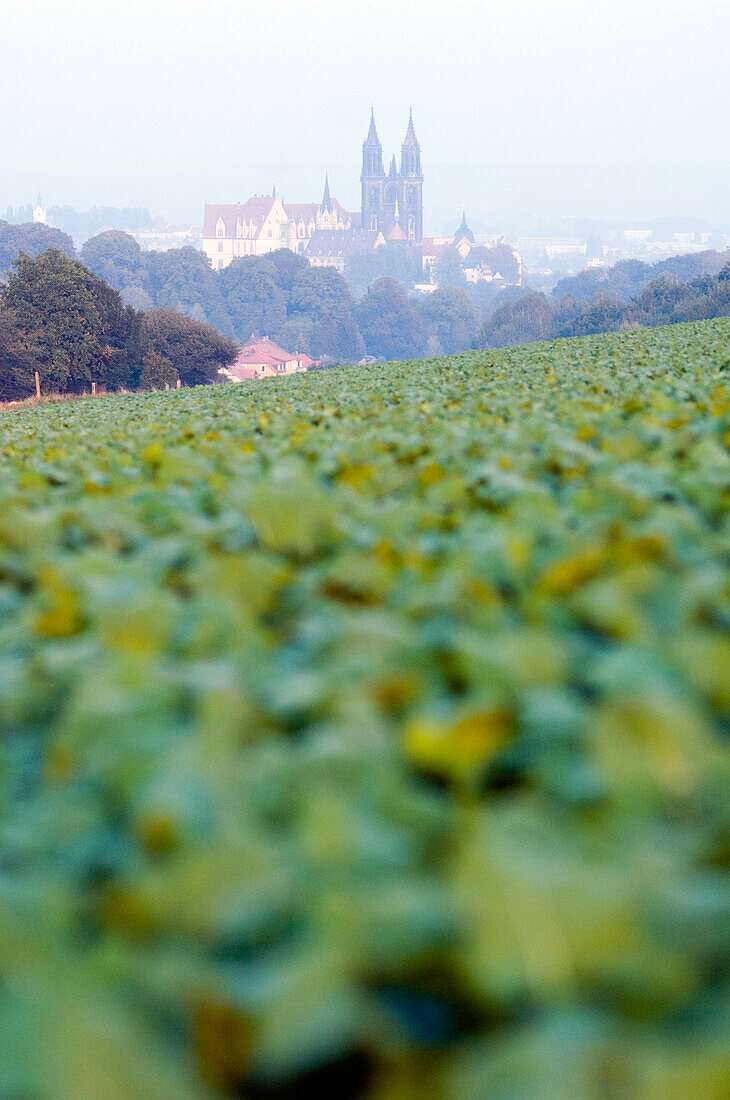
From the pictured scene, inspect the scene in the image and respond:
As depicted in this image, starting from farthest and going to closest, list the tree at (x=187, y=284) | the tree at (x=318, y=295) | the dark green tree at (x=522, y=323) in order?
the tree at (x=318, y=295)
the tree at (x=187, y=284)
the dark green tree at (x=522, y=323)

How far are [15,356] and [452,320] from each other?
321 feet

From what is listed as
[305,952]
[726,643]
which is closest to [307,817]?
[305,952]

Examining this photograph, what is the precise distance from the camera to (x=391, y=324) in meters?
136

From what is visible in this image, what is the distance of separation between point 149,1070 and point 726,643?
100cm

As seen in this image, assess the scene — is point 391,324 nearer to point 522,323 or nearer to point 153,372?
point 522,323

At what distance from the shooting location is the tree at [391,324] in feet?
446

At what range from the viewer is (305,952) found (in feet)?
2.48

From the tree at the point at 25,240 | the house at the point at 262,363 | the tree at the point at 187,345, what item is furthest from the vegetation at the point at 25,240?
the tree at the point at 187,345

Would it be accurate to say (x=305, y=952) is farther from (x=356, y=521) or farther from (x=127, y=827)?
(x=356, y=521)

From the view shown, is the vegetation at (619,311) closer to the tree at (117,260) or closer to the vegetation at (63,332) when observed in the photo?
the vegetation at (63,332)

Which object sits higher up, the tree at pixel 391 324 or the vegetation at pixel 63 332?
the tree at pixel 391 324

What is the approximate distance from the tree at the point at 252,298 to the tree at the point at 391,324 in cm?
1345

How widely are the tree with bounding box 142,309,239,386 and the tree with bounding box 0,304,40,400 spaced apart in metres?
10.00

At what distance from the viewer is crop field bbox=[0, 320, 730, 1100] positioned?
0.70 metres
